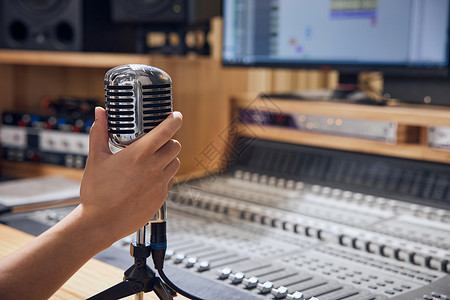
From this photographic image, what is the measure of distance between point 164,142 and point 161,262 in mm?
173

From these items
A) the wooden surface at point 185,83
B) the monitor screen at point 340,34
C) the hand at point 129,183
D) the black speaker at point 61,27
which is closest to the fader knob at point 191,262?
the hand at point 129,183

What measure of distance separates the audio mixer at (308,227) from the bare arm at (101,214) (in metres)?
0.19

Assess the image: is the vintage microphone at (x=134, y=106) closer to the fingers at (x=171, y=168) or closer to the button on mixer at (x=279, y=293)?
the fingers at (x=171, y=168)

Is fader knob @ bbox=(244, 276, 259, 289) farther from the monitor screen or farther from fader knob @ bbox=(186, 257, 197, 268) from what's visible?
the monitor screen

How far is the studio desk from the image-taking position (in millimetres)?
905

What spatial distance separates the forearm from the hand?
0.01 metres

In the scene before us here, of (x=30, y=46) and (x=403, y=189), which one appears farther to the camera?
(x=30, y=46)

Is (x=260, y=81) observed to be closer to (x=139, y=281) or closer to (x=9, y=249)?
(x=9, y=249)

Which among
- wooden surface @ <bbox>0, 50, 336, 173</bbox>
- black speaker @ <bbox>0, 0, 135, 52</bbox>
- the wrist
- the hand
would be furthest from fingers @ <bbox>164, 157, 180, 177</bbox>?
black speaker @ <bbox>0, 0, 135, 52</bbox>

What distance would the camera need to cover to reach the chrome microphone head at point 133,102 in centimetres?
73

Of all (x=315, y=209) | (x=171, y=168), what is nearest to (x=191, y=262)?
(x=171, y=168)

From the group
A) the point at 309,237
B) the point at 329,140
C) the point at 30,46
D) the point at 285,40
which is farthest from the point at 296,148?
the point at 30,46

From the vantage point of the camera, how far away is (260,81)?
1925 mm

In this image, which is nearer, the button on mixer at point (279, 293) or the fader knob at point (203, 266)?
the button on mixer at point (279, 293)
